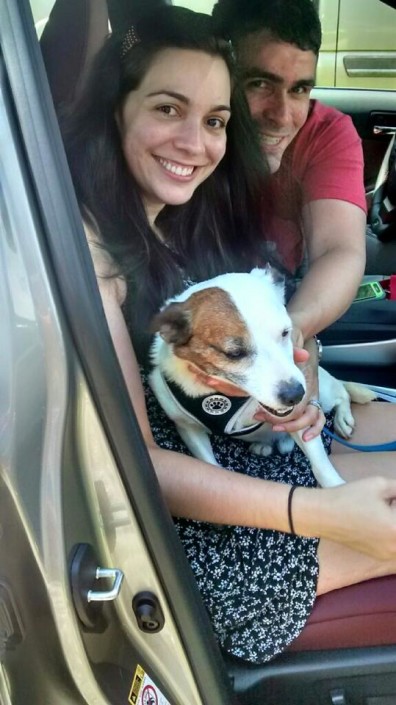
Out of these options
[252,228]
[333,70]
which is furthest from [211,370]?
[333,70]

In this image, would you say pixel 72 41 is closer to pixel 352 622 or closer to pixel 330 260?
pixel 330 260

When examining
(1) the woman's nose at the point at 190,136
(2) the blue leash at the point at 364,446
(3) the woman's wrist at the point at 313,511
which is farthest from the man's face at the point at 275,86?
(3) the woman's wrist at the point at 313,511

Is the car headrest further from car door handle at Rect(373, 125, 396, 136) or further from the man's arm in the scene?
car door handle at Rect(373, 125, 396, 136)

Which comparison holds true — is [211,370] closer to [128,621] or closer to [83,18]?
[128,621]

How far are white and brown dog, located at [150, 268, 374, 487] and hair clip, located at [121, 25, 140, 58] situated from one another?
1.42ft

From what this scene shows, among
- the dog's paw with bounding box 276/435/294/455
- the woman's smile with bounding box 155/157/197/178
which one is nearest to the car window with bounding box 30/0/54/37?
the woman's smile with bounding box 155/157/197/178

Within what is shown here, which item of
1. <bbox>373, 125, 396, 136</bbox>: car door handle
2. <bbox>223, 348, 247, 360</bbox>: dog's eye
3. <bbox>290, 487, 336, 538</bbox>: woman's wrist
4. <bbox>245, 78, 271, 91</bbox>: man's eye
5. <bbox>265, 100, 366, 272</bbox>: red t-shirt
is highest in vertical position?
<bbox>245, 78, 271, 91</bbox>: man's eye

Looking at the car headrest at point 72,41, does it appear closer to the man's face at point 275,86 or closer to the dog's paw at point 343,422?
the man's face at point 275,86

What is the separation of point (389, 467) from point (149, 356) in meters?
0.53

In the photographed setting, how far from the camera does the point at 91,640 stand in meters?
1.00

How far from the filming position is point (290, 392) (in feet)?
4.63

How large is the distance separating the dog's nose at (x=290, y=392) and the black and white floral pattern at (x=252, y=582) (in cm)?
25

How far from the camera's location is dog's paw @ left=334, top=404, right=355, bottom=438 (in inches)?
65.7

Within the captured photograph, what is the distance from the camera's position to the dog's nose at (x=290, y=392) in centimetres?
141
